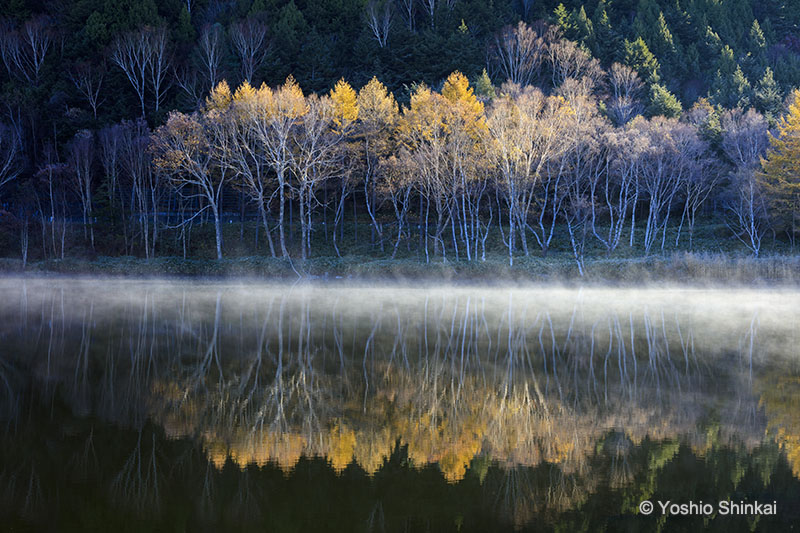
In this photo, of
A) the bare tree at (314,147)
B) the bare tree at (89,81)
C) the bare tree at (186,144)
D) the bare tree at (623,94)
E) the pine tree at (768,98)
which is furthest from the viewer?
the bare tree at (89,81)

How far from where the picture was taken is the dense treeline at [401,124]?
47156 mm

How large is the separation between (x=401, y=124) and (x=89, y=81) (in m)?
38.1

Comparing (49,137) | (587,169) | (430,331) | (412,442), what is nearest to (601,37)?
(587,169)

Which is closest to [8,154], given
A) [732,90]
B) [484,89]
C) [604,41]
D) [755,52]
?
[484,89]

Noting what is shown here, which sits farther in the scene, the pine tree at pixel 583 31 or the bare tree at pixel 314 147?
the pine tree at pixel 583 31

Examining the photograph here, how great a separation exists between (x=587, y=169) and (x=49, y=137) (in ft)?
169

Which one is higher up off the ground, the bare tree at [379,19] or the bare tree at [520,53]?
the bare tree at [379,19]

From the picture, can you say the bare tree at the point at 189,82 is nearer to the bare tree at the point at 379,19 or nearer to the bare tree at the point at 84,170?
the bare tree at the point at 84,170

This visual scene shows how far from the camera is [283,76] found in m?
70.5

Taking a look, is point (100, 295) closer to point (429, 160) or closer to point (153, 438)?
point (429, 160)

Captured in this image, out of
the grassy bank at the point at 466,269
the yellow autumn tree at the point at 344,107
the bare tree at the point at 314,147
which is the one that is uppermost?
the yellow autumn tree at the point at 344,107

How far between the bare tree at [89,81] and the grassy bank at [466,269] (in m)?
26.3

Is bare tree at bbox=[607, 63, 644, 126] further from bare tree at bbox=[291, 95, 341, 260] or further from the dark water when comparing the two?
the dark water

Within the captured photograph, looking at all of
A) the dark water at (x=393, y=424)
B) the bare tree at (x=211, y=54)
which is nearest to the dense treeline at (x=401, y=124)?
the bare tree at (x=211, y=54)
